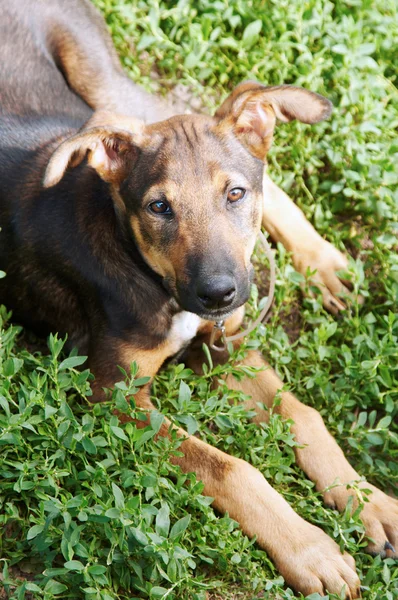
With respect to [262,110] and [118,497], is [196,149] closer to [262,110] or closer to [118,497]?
[262,110]

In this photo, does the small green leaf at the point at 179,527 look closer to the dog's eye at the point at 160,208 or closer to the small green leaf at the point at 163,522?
the small green leaf at the point at 163,522

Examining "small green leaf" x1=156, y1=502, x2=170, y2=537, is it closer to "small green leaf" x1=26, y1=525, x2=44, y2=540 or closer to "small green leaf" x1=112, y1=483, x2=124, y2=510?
"small green leaf" x1=112, y1=483, x2=124, y2=510

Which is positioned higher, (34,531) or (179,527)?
(179,527)

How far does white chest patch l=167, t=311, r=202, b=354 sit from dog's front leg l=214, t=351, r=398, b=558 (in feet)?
1.46

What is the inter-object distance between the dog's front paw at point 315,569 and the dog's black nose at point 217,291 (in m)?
1.37

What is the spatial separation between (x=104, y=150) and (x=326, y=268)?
2.12 m

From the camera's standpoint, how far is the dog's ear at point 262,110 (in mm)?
4832

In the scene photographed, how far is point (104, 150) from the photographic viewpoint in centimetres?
485

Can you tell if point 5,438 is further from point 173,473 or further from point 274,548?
point 274,548

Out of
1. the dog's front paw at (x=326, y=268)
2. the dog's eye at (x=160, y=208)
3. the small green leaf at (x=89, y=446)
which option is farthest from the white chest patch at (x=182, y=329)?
the dog's front paw at (x=326, y=268)

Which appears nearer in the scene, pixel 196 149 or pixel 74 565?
pixel 74 565

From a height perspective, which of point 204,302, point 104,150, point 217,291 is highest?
point 104,150

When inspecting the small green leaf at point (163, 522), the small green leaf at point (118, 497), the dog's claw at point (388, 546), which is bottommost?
the dog's claw at point (388, 546)

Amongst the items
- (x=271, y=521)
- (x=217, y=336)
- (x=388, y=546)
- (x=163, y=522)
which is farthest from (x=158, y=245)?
(x=388, y=546)
